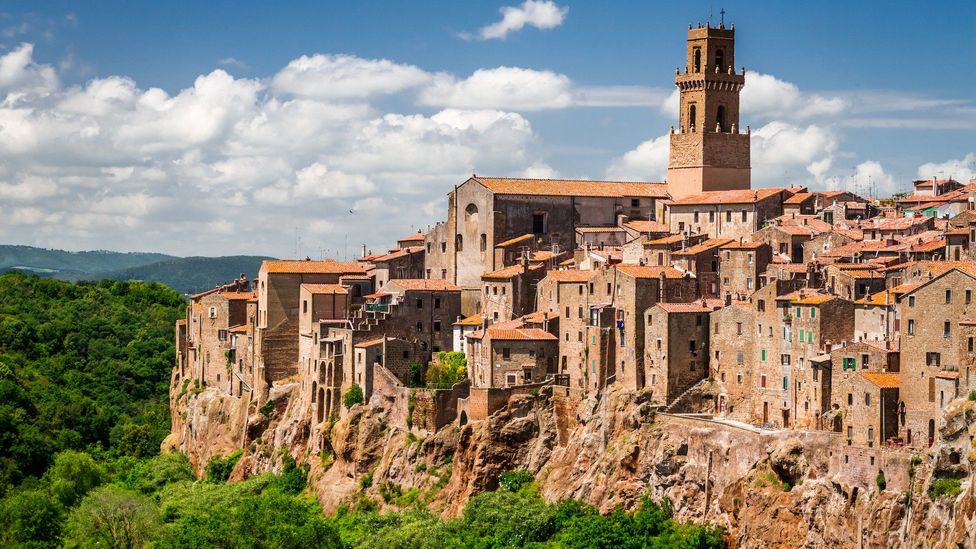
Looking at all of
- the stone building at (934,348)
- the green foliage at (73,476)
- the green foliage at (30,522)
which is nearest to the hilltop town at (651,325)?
the stone building at (934,348)

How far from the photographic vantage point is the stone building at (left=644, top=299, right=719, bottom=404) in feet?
266

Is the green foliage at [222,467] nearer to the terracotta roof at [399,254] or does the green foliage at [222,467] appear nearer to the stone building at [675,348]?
the terracotta roof at [399,254]

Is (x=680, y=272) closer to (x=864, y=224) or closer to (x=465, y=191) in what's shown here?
(x=864, y=224)

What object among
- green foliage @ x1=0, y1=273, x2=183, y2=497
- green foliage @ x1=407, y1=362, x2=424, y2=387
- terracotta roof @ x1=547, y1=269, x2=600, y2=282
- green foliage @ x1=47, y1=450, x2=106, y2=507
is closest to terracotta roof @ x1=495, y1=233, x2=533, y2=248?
terracotta roof @ x1=547, y1=269, x2=600, y2=282

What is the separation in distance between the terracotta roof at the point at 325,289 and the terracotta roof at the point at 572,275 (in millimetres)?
14925

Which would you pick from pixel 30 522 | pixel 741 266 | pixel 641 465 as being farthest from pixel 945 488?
pixel 30 522

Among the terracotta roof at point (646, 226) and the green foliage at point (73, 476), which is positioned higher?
the terracotta roof at point (646, 226)

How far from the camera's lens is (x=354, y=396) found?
95.2 meters

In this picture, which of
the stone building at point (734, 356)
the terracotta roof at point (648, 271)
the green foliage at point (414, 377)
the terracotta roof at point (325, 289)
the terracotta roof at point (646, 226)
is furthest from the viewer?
the terracotta roof at point (325, 289)

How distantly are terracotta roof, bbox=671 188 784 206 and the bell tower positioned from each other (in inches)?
142

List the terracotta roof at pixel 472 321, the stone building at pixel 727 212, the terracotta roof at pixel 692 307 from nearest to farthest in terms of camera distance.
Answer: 1. the terracotta roof at pixel 692 307
2. the terracotta roof at pixel 472 321
3. the stone building at pixel 727 212

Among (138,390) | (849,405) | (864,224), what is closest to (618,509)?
(849,405)

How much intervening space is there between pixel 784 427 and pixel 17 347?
88860 mm

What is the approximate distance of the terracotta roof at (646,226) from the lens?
9971cm
